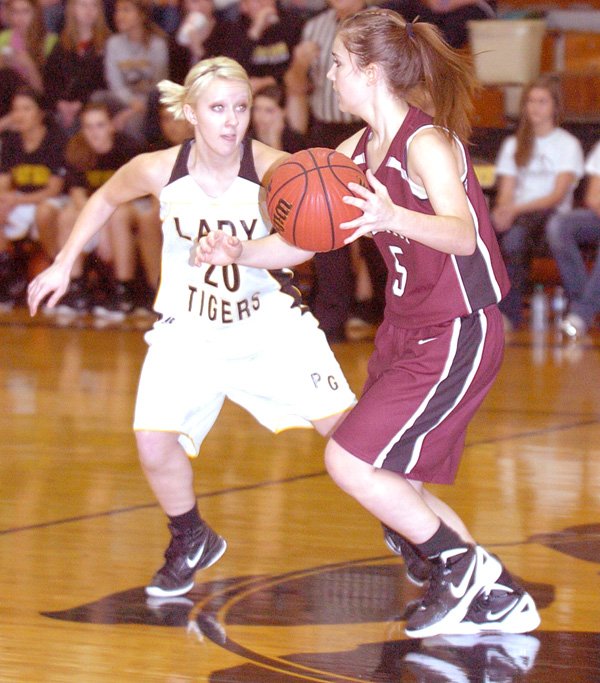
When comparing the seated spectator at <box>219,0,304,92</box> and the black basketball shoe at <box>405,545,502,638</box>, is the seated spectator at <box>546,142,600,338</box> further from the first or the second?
the black basketball shoe at <box>405,545,502,638</box>

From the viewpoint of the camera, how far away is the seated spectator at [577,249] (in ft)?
27.1

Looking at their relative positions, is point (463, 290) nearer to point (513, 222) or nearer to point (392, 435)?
point (392, 435)

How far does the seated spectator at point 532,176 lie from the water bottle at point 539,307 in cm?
39

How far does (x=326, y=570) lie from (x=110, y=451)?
6.16 ft

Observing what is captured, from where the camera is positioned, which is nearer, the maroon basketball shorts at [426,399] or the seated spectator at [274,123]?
the maroon basketball shorts at [426,399]

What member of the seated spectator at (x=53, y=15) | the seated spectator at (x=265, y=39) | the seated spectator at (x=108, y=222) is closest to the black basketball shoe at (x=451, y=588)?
the seated spectator at (x=265, y=39)

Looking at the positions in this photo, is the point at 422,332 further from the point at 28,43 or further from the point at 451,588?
the point at 28,43

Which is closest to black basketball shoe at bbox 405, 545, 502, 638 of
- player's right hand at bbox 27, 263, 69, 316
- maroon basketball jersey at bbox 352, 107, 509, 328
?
maroon basketball jersey at bbox 352, 107, 509, 328

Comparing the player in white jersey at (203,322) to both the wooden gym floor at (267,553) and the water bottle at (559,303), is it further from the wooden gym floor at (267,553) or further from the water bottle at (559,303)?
the water bottle at (559,303)

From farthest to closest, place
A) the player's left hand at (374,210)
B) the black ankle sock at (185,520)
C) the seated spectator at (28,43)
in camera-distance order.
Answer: the seated spectator at (28,43) → the black ankle sock at (185,520) → the player's left hand at (374,210)

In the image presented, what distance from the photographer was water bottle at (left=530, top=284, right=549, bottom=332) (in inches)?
357

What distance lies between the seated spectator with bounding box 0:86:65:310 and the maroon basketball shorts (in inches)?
271

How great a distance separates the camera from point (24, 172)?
32.7 feet

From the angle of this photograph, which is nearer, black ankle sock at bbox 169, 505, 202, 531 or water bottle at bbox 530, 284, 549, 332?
black ankle sock at bbox 169, 505, 202, 531
